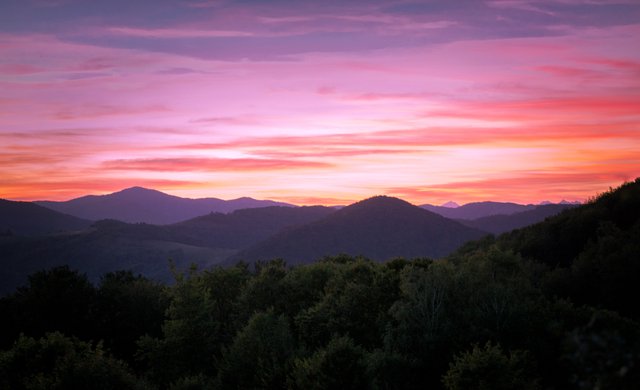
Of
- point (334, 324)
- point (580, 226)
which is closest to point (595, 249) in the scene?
point (580, 226)

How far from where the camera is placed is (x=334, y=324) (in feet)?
177

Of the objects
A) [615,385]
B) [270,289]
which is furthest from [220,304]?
[615,385]

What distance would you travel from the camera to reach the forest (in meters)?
41.2

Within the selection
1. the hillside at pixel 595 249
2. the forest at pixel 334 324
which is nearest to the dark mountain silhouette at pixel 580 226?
the hillside at pixel 595 249

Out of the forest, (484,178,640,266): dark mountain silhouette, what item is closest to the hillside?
(484,178,640,266): dark mountain silhouette

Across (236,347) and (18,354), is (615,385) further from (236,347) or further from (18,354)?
(18,354)

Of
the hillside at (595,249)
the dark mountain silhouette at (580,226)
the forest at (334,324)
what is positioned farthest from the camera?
the dark mountain silhouette at (580,226)

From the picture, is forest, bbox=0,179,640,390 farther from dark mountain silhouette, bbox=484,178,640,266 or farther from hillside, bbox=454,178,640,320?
dark mountain silhouette, bbox=484,178,640,266

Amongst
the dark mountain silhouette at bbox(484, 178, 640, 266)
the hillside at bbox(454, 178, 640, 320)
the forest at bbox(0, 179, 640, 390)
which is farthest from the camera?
the dark mountain silhouette at bbox(484, 178, 640, 266)

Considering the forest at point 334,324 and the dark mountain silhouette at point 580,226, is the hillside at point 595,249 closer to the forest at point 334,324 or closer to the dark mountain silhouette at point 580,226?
the dark mountain silhouette at point 580,226

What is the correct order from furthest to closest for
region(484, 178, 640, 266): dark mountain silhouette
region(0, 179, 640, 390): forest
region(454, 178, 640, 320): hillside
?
region(484, 178, 640, 266): dark mountain silhouette, region(454, 178, 640, 320): hillside, region(0, 179, 640, 390): forest

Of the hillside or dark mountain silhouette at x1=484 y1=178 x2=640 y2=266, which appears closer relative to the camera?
the hillside

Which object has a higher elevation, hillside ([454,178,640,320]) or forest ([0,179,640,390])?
hillside ([454,178,640,320])

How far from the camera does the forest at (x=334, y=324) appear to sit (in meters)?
41.2
